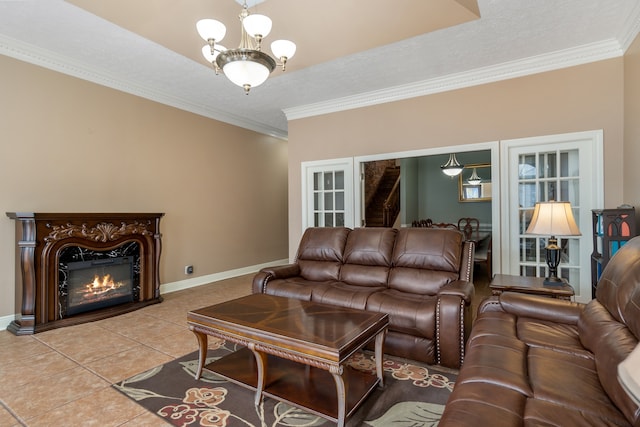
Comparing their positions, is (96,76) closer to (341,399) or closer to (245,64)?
(245,64)

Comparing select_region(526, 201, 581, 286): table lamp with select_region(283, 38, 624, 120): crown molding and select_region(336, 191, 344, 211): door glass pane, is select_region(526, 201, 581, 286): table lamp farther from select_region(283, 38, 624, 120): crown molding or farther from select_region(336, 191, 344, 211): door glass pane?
select_region(336, 191, 344, 211): door glass pane

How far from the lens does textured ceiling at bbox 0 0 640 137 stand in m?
2.87

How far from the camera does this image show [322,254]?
12.2 feet

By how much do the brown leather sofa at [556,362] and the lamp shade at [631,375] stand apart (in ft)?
2.52

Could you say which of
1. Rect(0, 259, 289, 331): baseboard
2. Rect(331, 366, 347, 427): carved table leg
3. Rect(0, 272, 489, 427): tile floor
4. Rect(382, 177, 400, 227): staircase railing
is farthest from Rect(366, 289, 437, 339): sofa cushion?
Rect(382, 177, 400, 227): staircase railing

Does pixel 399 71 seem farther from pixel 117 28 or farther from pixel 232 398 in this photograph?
pixel 232 398

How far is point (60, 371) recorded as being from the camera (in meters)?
2.52

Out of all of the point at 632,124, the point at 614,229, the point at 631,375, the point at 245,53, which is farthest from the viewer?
the point at 632,124

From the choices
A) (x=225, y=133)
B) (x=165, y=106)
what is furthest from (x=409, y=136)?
(x=165, y=106)

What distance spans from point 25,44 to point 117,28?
120 cm

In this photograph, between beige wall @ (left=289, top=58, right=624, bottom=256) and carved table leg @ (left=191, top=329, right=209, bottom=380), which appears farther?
beige wall @ (left=289, top=58, right=624, bottom=256)

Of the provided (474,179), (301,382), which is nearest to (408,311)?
(301,382)

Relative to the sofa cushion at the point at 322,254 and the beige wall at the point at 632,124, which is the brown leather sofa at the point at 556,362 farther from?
the beige wall at the point at 632,124

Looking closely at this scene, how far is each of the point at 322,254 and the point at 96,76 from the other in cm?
361
